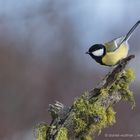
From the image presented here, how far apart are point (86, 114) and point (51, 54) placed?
4657mm

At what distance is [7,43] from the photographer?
650cm

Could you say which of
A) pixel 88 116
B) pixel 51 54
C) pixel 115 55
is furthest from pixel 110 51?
pixel 51 54

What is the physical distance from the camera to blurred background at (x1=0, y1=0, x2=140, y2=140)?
5.24 meters

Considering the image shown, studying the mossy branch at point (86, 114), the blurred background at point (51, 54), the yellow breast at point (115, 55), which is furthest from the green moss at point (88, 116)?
the blurred background at point (51, 54)

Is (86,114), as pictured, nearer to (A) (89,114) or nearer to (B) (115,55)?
(A) (89,114)

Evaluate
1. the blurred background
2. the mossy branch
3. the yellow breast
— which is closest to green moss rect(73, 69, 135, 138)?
the mossy branch

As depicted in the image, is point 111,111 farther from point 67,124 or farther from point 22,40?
point 22,40

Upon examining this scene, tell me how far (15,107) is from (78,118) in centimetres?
376

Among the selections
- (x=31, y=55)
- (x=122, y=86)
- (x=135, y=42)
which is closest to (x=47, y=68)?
(x=31, y=55)

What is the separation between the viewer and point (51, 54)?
252 inches

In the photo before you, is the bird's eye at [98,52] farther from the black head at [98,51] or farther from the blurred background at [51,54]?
the blurred background at [51,54]

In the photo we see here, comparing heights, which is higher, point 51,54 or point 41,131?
point 51,54

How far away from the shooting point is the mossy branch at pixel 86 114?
1.74 metres

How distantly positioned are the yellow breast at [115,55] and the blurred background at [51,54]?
2.55 meters
